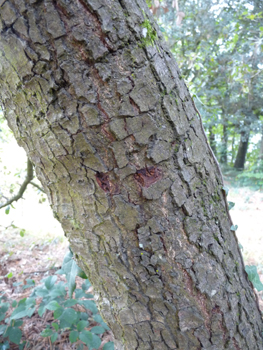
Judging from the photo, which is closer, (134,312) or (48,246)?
(134,312)

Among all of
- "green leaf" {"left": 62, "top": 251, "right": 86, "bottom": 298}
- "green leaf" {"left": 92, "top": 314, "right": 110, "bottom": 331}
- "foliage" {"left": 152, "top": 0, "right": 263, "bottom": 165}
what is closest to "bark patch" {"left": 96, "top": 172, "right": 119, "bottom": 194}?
"green leaf" {"left": 62, "top": 251, "right": 86, "bottom": 298}

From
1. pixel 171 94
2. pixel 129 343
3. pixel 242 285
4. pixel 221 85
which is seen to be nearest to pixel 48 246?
pixel 129 343

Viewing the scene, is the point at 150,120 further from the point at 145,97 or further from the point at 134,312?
the point at 134,312

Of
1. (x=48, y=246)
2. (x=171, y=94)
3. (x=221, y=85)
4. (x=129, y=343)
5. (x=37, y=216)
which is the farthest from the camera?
(x=221, y=85)

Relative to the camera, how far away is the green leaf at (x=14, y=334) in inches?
60.9

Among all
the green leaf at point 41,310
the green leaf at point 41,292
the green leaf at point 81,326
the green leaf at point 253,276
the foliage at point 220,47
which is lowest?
the green leaf at point 81,326

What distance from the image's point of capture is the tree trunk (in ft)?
2.11

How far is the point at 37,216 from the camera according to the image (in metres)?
5.15

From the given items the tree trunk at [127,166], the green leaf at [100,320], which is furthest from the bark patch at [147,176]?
the green leaf at [100,320]

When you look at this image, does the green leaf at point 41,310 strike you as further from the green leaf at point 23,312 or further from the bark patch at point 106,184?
the bark patch at point 106,184

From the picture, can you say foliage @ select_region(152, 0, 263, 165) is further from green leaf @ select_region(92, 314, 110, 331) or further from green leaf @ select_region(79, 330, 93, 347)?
green leaf @ select_region(79, 330, 93, 347)

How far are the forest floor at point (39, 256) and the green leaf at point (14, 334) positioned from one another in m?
0.23

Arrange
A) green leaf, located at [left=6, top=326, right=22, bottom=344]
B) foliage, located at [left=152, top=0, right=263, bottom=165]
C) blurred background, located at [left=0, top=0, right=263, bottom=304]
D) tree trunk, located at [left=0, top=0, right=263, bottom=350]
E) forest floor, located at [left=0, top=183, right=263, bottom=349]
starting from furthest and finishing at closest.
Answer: foliage, located at [left=152, top=0, right=263, bottom=165]
blurred background, located at [left=0, top=0, right=263, bottom=304]
forest floor, located at [left=0, top=183, right=263, bottom=349]
green leaf, located at [left=6, top=326, right=22, bottom=344]
tree trunk, located at [left=0, top=0, right=263, bottom=350]

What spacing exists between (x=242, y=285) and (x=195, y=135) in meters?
0.67
